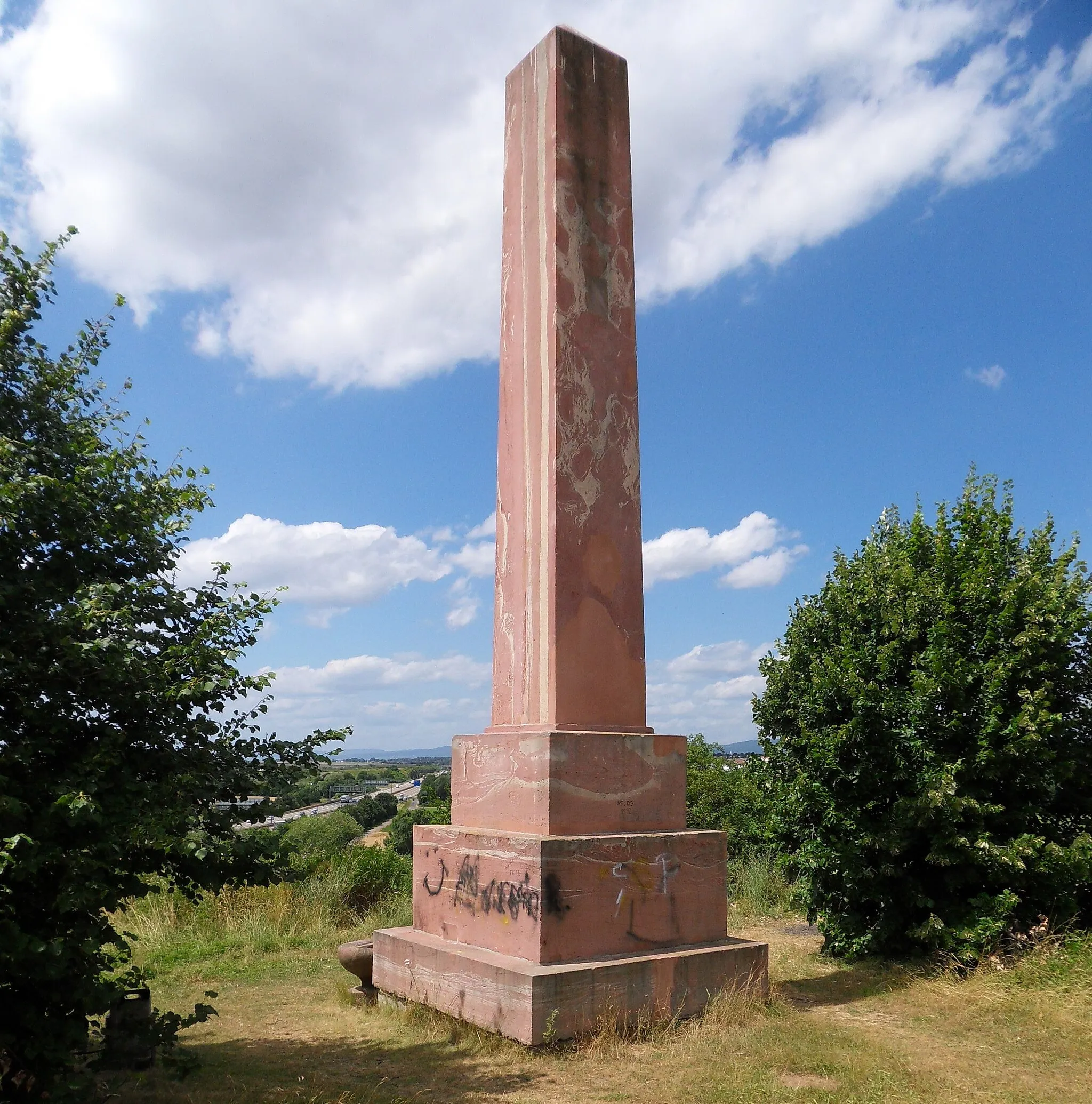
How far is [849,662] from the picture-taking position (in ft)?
31.0

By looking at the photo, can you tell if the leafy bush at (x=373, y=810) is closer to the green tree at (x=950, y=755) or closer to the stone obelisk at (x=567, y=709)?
the green tree at (x=950, y=755)

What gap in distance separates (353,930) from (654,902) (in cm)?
513

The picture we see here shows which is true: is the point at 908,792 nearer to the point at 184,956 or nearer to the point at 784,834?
the point at 784,834

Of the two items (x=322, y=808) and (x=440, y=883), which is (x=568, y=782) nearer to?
(x=440, y=883)

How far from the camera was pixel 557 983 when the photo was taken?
6.01 m

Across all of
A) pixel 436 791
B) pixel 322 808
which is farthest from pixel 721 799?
pixel 322 808

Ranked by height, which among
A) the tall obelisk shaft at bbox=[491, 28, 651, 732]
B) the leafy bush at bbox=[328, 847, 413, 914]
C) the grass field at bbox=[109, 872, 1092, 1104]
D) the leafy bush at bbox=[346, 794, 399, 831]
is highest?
the tall obelisk shaft at bbox=[491, 28, 651, 732]

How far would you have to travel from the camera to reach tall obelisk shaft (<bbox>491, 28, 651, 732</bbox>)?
727cm

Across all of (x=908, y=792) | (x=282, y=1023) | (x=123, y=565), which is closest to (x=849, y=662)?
(x=908, y=792)

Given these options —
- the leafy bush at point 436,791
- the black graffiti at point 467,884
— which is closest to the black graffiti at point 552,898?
the black graffiti at point 467,884

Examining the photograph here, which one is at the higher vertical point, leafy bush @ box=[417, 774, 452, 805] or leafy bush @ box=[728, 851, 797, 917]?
leafy bush @ box=[417, 774, 452, 805]

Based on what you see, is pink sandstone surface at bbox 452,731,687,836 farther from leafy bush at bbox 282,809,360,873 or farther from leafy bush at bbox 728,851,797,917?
leafy bush at bbox 728,851,797,917

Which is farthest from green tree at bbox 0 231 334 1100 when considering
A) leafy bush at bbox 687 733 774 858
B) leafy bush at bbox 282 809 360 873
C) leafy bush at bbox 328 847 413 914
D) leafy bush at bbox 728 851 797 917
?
leafy bush at bbox 687 733 774 858

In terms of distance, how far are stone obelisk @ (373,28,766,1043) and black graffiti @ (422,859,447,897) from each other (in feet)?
0.05
